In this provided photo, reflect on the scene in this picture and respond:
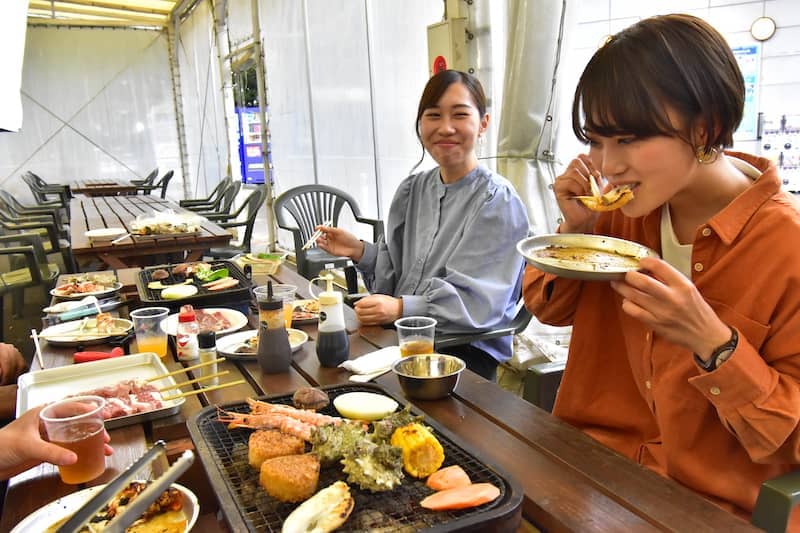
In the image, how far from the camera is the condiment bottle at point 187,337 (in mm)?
1737

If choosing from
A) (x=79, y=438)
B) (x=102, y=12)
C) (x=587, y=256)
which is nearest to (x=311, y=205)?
(x=587, y=256)

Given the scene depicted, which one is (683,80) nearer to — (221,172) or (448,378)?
(448,378)

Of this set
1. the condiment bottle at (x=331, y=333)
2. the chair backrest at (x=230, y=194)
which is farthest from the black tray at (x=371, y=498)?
the chair backrest at (x=230, y=194)

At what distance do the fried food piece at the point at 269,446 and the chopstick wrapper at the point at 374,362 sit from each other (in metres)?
0.50

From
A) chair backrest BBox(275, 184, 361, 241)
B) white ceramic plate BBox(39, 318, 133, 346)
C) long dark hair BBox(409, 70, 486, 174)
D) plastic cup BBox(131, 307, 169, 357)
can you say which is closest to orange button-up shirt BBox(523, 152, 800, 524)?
long dark hair BBox(409, 70, 486, 174)

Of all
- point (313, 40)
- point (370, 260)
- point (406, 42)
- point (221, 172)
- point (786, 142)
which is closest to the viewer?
point (370, 260)

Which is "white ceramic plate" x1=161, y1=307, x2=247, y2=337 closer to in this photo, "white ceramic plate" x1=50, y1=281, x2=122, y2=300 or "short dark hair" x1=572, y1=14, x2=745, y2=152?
"white ceramic plate" x1=50, y1=281, x2=122, y2=300

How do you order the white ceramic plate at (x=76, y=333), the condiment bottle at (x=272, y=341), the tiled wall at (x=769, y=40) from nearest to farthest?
the condiment bottle at (x=272, y=341) < the white ceramic plate at (x=76, y=333) < the tiled wall at (x=769, y=40)

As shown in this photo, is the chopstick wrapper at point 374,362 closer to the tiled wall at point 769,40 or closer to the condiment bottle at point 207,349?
the condiment bottle at point 207,349

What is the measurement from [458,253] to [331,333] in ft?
2.43

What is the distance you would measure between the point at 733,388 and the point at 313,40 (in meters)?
5.52

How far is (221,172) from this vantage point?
1038 centimetres

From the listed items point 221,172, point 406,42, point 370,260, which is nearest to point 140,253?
point 370,260

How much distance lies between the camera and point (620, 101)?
46.0 inches
